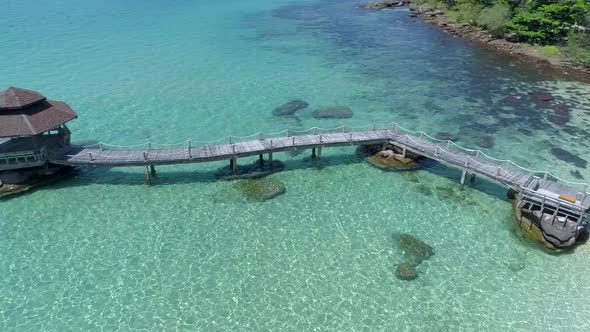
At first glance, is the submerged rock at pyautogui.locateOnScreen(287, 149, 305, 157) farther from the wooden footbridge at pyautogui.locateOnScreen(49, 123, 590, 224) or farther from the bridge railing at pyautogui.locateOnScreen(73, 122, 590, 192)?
the bridge railing at pyautogui.locateOnScreen(73, 122, 590, 192)

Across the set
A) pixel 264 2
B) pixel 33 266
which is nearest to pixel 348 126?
pixel 33 266

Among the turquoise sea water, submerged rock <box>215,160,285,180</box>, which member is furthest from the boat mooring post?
submerged rock <box>215,160,285,180</box>

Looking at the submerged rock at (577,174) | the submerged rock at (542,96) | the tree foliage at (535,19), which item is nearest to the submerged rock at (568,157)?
the submerged rock at (577,174)

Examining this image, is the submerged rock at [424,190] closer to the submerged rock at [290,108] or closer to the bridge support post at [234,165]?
the bridge support post at [234,165]

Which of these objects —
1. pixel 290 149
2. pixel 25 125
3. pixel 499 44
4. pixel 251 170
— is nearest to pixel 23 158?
pixel 25 125

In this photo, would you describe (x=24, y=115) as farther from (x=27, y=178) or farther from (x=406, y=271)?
(x=406, y=271)
